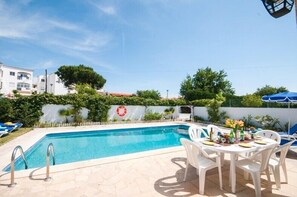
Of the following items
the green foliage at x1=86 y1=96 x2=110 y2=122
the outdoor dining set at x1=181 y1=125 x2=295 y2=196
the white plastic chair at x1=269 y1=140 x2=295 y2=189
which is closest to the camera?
the outdoor dining set at x1=181 y1=125 x2=295 y2=196

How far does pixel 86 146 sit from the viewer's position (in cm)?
902

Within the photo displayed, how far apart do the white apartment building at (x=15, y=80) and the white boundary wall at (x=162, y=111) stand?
29041 millimetres

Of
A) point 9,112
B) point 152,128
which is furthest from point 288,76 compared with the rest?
point 9,112

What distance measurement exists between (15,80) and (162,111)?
37.8 m

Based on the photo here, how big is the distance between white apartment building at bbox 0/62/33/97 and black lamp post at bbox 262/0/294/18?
144 ft

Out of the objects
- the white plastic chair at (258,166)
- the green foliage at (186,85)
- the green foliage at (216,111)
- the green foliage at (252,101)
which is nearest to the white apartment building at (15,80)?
the green foliage at (186,85)

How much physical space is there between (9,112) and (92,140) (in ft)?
21.2

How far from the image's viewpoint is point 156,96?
32625 mm

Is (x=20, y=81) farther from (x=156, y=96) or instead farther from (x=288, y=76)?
(x=288, y=76)

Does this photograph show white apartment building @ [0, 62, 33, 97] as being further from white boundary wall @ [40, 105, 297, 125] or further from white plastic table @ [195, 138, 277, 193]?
white plastic table @ [195, 138, 277, 193]

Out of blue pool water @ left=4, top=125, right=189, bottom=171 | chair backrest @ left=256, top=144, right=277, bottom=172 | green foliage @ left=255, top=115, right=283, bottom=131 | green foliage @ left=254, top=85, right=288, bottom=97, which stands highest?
green foliage @ left=254, top=85, right=288, bottom=97

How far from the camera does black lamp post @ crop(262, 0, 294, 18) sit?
2.46 metres

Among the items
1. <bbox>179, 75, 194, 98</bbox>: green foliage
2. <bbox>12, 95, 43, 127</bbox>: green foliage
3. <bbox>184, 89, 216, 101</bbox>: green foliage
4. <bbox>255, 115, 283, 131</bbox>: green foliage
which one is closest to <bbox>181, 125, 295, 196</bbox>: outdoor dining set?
<bbox>255, 115, 283, 131</bbox>: green foliage

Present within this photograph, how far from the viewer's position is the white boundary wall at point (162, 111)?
11773 mm
